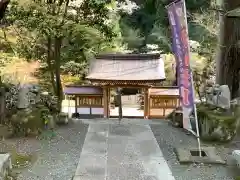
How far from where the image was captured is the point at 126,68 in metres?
17.2

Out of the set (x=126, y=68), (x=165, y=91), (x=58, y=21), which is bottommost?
(x=165, y=91)

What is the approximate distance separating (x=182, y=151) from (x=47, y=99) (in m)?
4.82

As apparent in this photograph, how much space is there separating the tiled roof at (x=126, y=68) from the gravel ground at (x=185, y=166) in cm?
705

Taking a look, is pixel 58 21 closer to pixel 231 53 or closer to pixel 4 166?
pixel 231 53

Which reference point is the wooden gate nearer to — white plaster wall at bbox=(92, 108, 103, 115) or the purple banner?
white plaster wall at bbox=(92, 108, 103, 115)

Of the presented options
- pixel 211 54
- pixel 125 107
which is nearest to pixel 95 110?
pixel 125 107

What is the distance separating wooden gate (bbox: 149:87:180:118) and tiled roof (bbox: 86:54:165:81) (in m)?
0.80

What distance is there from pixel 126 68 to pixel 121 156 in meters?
10.2

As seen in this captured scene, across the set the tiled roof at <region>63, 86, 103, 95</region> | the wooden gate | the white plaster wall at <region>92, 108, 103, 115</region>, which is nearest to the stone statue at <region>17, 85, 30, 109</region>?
the tiled roof at <region>63, 86, 103, 95</region>

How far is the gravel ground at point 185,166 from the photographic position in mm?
6239

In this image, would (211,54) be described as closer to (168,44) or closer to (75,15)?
(168,44)

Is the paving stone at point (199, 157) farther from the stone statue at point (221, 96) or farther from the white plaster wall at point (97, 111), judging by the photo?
the white plaster wall at point (97, 111)

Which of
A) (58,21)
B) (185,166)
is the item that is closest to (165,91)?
(58,21)

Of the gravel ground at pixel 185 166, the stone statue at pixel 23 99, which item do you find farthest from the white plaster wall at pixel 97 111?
the stone statue at pixel 23 99
